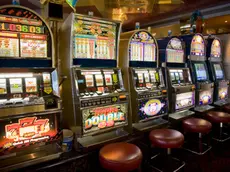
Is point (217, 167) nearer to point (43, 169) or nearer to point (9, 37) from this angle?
point (43, 169)

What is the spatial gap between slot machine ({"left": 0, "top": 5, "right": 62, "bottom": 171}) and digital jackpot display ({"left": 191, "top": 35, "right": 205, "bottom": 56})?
3.60 metres

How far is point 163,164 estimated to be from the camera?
3.53 m

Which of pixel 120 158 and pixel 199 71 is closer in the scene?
pixel 120 158

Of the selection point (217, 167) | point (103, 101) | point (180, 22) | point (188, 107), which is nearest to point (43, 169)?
point (103, 101)

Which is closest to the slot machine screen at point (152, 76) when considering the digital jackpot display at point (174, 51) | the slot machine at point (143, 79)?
the slot machine at point (143, 79)

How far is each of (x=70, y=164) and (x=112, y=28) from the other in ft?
7.10

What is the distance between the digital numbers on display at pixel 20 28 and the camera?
223cm

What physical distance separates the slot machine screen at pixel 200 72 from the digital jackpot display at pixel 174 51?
531mm

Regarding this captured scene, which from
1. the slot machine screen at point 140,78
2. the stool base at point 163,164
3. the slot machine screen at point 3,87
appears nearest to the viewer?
the slot machine screen at point 3,87

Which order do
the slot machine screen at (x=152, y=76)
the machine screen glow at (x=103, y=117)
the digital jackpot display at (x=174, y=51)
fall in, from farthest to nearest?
1. the digital jackpot display at (x=174, y=51)
2. the slot machine screen at (x=152, y=76)
3. the machine screen glow at (x=103, y=117)

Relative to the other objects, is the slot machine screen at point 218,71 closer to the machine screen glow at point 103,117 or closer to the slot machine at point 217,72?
the slot machine at point 217,72

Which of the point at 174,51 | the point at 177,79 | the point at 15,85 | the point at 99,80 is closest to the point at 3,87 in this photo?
the point at 15,85

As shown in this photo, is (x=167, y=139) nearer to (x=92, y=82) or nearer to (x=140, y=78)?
(x=140, y=78)

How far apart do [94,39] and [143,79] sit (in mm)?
1194
